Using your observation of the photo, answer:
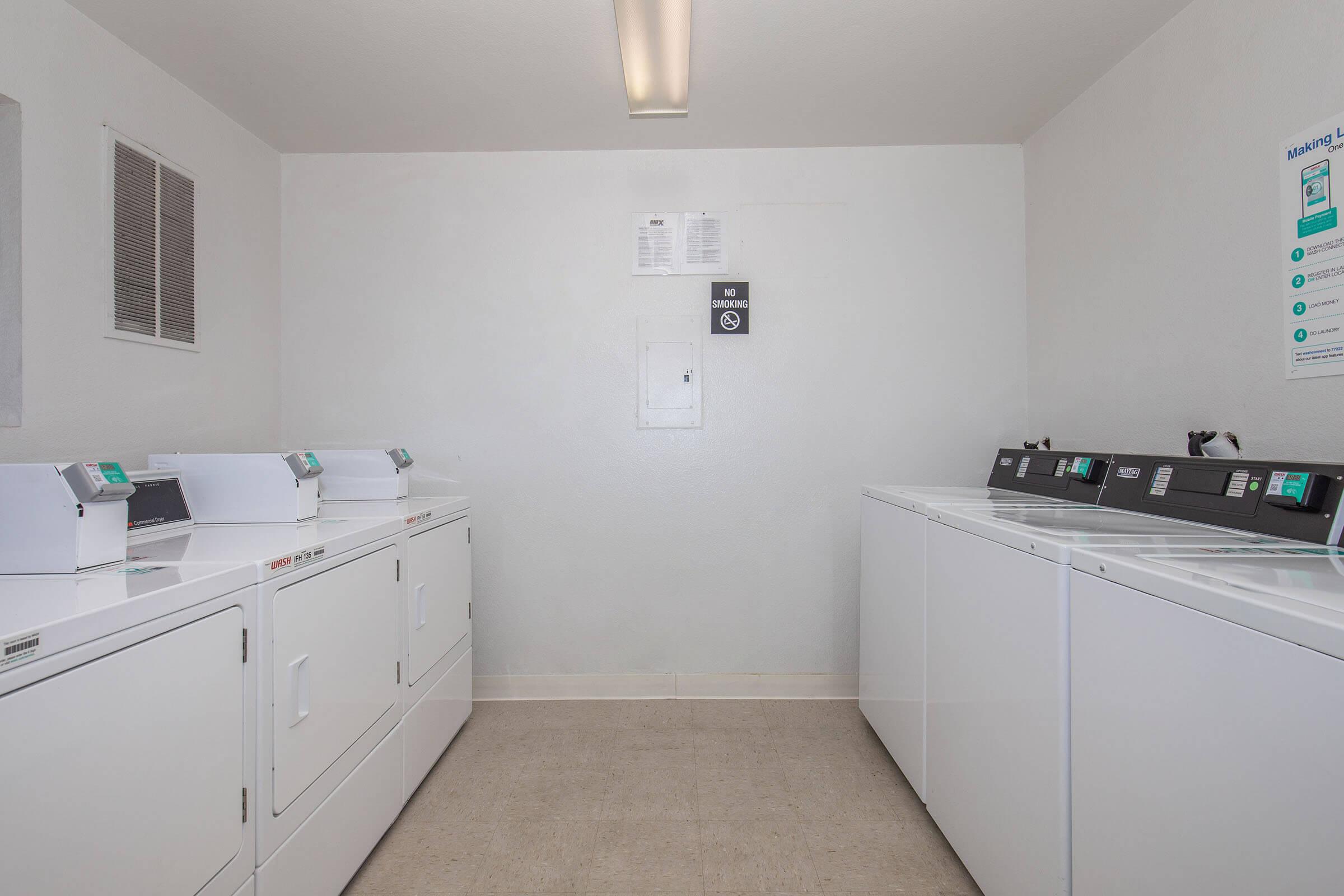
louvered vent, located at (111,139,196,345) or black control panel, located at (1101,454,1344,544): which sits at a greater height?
louvered vent, located at (111,139,196,345)

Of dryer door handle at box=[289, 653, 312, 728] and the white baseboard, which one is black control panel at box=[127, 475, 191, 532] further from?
the white baseboard

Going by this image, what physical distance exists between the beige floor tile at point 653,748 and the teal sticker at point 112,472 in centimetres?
176

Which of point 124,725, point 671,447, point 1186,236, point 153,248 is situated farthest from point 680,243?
point 124,725

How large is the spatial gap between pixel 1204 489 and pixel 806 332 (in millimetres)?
1647

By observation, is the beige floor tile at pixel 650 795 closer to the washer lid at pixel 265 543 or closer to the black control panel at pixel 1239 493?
the washer lid at pixel 265 543

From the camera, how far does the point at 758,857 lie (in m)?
1.77

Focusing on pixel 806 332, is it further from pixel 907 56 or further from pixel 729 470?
pixel 907 56

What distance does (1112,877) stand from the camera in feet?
3.44

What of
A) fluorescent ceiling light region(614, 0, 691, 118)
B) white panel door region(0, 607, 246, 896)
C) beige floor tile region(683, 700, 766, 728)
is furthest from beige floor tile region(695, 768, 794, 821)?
fluorescent ceiling light region(614, 0, 691, 118)

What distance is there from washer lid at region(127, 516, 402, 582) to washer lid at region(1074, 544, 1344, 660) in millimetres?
1667

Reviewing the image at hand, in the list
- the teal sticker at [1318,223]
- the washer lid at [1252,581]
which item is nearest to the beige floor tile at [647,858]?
the washer lid at [1252,581]

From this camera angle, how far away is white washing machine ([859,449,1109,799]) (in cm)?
192

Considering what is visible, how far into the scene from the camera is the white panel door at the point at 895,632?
1.92 m

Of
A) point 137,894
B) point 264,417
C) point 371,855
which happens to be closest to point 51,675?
point 137,894
